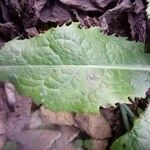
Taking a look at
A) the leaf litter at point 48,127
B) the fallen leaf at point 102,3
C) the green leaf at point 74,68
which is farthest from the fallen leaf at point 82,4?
the leaf litter at point 48,127

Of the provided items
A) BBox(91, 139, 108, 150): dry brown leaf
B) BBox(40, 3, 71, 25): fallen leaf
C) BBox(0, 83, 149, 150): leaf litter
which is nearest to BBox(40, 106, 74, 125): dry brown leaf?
BBox(0, 83, 149, 150): leaf litter

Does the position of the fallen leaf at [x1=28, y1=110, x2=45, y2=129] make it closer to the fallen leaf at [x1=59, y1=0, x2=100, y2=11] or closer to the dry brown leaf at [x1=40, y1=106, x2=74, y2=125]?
the dry brown leaf at [x1=40, y1=106, x2=74, y2=125]

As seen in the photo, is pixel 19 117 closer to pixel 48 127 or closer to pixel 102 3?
pixel 48 127

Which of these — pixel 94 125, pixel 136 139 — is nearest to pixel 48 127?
pixel 94 125

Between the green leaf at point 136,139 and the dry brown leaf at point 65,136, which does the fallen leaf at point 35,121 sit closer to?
the dry brown leaf at point 65,136

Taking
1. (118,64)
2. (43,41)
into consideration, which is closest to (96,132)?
(118,64)

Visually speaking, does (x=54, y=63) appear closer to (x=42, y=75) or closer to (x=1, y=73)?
(x=42, y=75)

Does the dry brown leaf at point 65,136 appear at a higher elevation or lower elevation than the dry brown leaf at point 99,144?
higher
